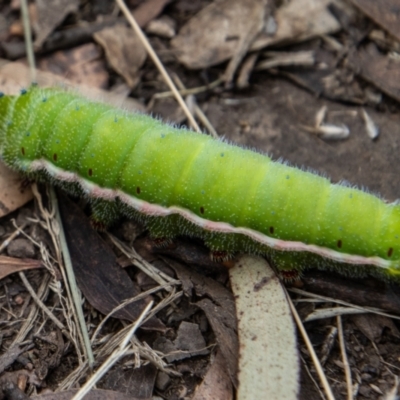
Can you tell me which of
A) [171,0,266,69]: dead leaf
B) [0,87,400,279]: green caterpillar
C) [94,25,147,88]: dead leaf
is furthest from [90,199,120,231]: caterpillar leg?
[171,0,266,69]: dead leaf

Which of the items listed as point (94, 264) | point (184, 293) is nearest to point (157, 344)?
point (184, 293)

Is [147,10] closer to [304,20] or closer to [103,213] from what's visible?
[304,20]

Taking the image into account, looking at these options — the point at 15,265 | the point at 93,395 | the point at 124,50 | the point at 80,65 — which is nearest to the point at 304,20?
the point at 124,50

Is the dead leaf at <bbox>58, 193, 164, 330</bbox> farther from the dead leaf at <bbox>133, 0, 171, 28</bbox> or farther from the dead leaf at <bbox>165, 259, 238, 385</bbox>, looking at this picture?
the dead leaf at <bbox>133, 0, 171, 28</bbox>

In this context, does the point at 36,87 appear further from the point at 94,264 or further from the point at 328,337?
the point at 328,337

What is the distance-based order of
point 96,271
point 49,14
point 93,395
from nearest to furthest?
point 93,395
point 96,271
point 49,14
